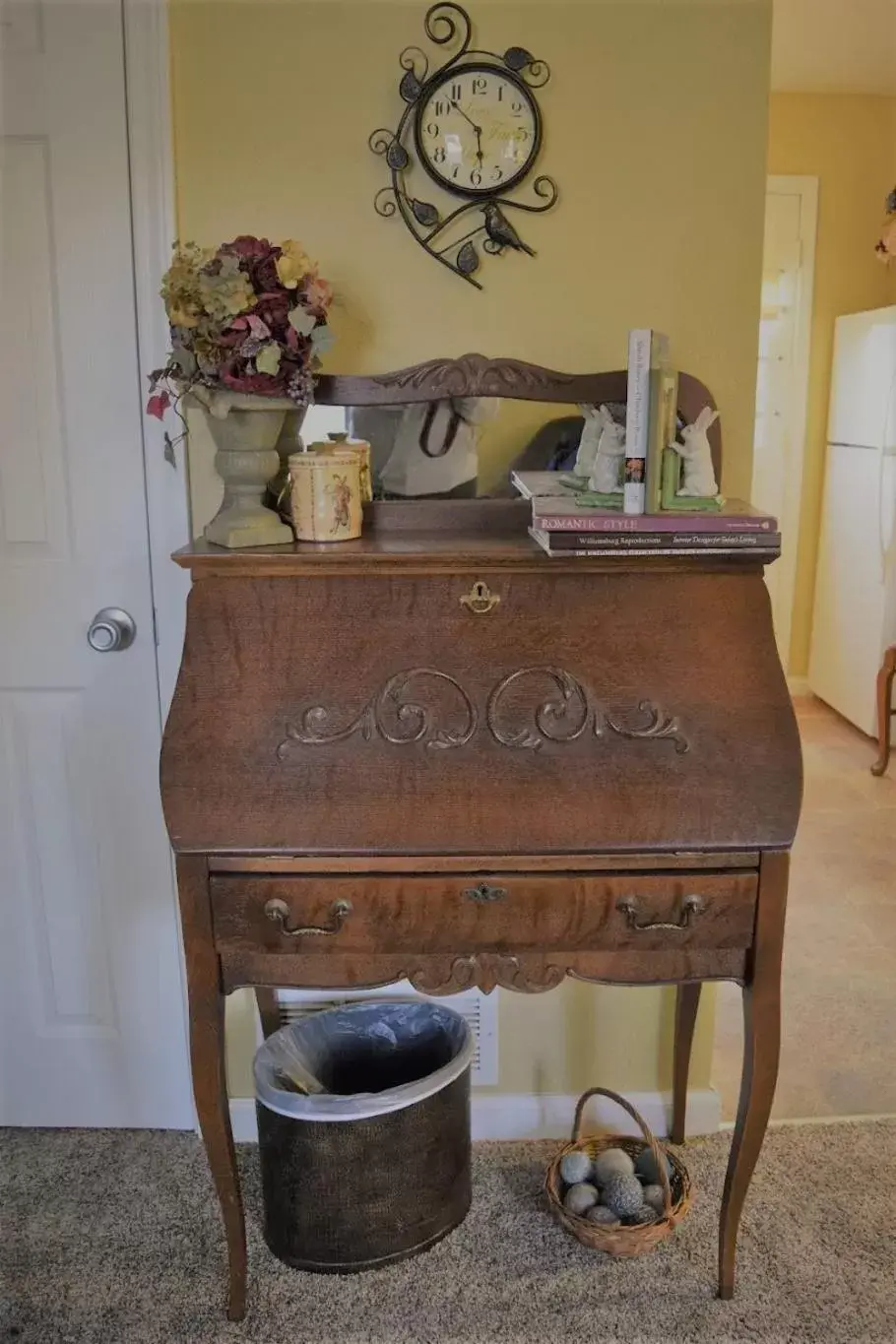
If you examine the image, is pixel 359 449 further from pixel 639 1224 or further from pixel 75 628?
pixel 639 1224

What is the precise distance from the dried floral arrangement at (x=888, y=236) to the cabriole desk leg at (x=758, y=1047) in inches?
134

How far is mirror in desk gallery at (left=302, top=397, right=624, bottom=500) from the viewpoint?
1.76 meters

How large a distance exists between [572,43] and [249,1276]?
2032 mm

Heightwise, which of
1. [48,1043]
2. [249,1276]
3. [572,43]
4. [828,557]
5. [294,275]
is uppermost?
[572,43]

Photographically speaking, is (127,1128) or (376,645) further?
(127,1128)

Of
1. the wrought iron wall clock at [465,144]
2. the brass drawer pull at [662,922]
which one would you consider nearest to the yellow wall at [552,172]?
the wrought iron wall clock at [465,144]

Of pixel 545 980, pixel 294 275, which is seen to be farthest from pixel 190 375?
pixel 545 980

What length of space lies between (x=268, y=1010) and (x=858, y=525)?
343 cm

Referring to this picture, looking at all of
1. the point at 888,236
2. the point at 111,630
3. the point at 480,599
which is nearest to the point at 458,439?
the point at 480,599

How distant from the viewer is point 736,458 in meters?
1.83

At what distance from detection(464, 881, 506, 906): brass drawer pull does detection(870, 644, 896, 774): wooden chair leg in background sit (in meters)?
3.00

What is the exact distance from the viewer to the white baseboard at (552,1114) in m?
2.09

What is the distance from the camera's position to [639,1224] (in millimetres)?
1719

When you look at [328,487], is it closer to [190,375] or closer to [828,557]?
[190,375]
